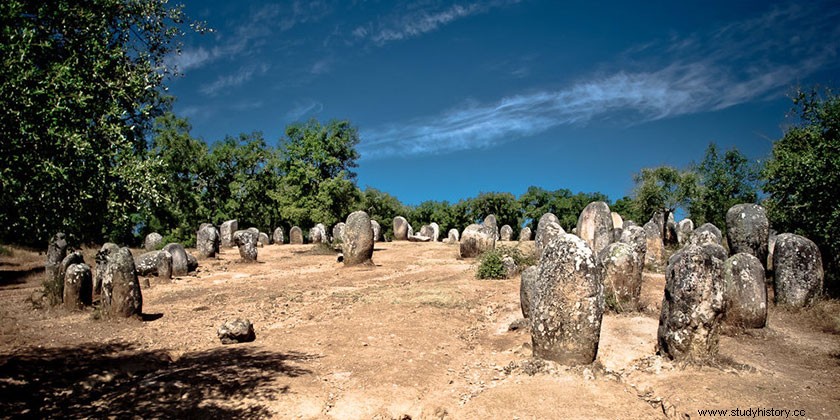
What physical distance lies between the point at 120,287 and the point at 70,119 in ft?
21.8

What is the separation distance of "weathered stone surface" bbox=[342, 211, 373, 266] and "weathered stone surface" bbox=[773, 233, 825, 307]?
50.1ft

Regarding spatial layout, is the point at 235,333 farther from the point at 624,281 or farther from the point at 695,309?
the point at 624,281

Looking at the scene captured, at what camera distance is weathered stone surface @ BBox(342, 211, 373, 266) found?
22078mm

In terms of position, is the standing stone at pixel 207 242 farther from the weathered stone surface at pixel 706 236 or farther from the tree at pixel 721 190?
the tree at pixel 721 190

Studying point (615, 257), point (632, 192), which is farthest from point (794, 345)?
point (632, 192)

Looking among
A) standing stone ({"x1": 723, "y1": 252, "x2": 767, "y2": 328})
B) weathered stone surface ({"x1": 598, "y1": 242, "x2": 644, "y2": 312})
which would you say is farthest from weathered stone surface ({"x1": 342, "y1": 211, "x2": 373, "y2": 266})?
standing stone ({"x1": 723, "y1": 252, "x2": 767, "y2": 328})

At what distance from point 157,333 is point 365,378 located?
6.26 m

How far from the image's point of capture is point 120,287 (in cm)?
1214

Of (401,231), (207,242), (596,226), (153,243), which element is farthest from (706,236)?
(153,243)

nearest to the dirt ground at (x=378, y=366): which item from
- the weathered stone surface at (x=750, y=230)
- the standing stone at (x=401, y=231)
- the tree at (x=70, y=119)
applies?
the tree at (x=70, y=119)

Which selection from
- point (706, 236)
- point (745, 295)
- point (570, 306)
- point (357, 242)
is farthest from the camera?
point (357, 242)

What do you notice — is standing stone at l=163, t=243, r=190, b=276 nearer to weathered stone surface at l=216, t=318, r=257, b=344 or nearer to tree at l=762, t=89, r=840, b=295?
A: weathered stone surface at l=216, t=318, r=257, b=344

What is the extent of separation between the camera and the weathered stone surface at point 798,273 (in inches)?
480

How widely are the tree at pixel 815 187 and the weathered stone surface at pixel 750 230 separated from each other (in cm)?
94
